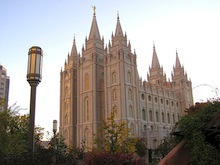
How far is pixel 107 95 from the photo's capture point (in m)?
50.2

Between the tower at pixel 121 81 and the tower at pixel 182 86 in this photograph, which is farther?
the tower at pixel 182 86

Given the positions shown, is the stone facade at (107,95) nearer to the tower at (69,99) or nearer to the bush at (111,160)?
the tower at (69,99)

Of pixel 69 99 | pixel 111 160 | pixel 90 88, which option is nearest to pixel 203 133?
pixel 111 160

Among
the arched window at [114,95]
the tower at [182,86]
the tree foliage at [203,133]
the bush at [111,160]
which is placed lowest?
the bush at [111,160]

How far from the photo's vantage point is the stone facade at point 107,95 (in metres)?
49.2

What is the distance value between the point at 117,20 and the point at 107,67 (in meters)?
9.98

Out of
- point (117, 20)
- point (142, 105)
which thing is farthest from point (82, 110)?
point (117, 20)

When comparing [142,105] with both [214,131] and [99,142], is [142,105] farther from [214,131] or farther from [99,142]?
[214,131]

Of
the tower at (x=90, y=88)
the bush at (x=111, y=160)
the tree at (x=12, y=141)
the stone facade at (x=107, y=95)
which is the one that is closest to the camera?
the tree at (x=12, y=141)

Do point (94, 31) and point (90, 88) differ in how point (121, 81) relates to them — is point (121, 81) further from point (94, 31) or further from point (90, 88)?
point (94, 31)

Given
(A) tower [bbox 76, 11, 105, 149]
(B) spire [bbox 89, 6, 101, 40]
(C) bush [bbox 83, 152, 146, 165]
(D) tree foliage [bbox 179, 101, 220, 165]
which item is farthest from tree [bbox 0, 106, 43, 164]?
(B) spire [bbox 89, 6, 101, 40]

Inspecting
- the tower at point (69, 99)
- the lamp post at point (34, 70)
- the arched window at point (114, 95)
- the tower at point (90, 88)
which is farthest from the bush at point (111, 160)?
the tower at point (69, 99)

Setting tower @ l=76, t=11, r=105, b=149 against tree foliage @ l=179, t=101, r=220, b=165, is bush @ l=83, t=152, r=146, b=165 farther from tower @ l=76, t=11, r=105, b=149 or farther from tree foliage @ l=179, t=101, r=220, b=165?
tower @ l=76, t=11, r=105, b=149

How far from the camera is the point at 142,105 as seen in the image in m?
54.6
